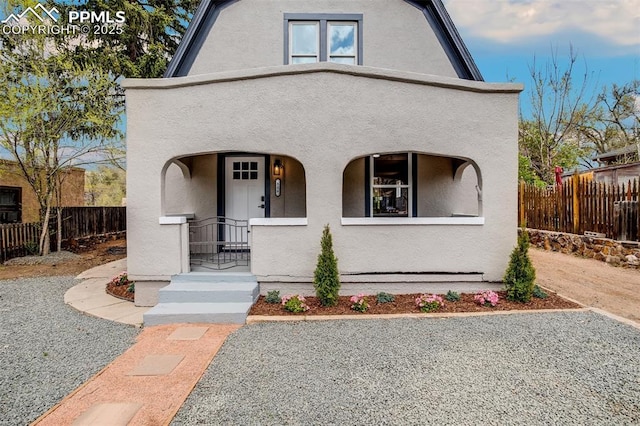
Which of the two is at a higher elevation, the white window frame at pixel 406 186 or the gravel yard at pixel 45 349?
the white window frame at pixel 406 186

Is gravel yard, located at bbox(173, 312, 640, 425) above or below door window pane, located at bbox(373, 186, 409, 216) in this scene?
below

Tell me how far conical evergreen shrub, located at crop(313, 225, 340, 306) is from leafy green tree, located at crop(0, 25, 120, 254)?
10049 millimetres

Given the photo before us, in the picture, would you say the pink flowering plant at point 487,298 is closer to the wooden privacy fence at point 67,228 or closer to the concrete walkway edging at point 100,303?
the concrete walkway edging at point 100,303

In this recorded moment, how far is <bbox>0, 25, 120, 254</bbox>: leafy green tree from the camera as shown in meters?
10.3

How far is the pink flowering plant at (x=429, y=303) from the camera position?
5.83 m

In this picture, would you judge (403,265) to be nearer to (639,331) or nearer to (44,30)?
(639,331)

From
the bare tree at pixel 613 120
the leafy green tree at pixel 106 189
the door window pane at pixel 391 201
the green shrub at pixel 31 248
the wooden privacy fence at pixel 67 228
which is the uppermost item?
the bare tree at pixel 613 120

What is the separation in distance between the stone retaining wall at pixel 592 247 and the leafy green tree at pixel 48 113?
1692cm

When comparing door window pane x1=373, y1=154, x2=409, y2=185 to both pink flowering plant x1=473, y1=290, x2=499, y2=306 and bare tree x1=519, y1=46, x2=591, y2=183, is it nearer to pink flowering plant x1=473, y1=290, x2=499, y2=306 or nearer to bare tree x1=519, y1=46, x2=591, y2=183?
pink flowering plant x1=473, y1=290, x2=499, y2=306

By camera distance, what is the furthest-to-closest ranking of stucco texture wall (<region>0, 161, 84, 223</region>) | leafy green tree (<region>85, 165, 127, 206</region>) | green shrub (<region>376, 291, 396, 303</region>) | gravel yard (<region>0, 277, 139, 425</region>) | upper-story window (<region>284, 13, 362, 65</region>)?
leafy green tree (<region>85, 165, 127, 206</region>), stucco texture wall (<region>0, 161, 84, 223</region>), upper-story window (<region>284, 13, 362, 65</region>), green shrub (<region>376, 291, 396, 303</region>), gravel yard (<region>0, 277, 139, 425</region>)

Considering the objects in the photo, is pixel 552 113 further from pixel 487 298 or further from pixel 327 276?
pixel 327 276

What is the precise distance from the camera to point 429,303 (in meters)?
5.87

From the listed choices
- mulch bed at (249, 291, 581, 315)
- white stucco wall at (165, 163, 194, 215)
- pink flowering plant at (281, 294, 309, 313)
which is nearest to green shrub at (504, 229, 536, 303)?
mulch bed at (249, 291, 581, 315)

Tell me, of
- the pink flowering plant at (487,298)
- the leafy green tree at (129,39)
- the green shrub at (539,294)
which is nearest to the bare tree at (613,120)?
the green shrub at (539,294)
